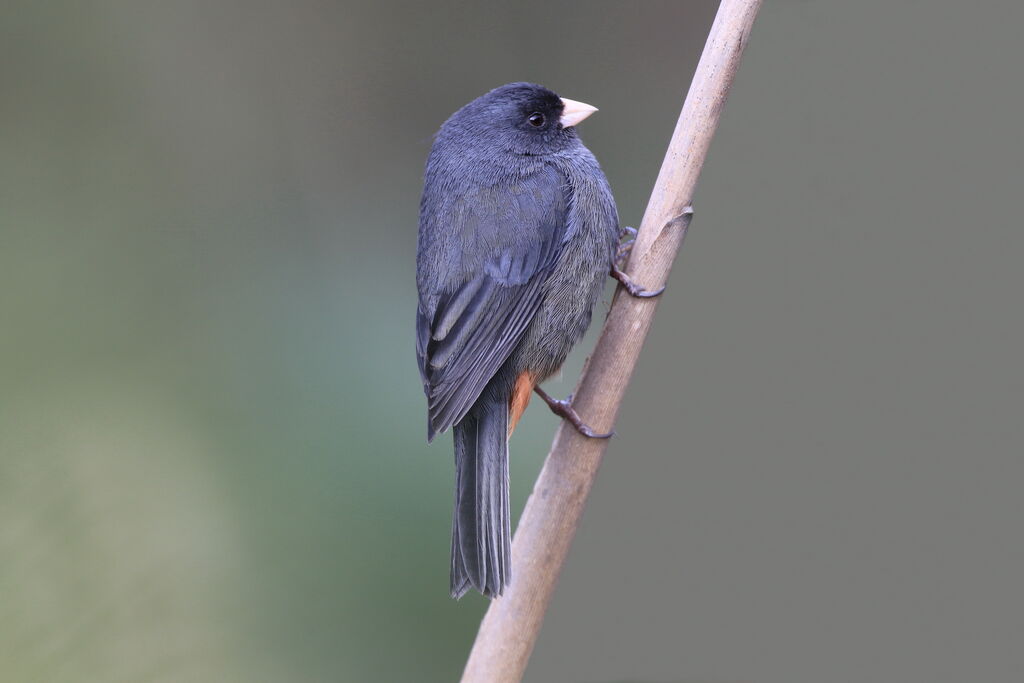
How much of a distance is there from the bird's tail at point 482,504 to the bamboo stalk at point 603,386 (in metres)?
0.09

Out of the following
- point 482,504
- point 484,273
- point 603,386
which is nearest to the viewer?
point 603,386

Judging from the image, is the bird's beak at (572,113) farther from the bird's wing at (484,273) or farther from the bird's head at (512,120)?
the bird's wing at (484,273)

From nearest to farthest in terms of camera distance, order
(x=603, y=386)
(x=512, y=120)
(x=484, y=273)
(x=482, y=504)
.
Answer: (x=603, y=386)
(x=482, y=504)
(x=484, y=273)
(x=512, y=120)

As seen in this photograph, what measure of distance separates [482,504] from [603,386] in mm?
363

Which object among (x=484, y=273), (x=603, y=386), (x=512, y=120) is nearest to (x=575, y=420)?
(x=603, y=386)

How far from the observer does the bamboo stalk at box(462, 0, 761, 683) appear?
1.69 m

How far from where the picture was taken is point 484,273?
7.47ft

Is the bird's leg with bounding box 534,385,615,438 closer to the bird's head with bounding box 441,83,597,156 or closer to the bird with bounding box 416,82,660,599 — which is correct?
the bird with bounding box 416,82,660,599

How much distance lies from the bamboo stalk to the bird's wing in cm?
38

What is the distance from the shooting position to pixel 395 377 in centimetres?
305

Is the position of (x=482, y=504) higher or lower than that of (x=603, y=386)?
lower

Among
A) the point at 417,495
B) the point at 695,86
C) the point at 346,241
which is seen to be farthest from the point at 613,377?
the point at 346,241

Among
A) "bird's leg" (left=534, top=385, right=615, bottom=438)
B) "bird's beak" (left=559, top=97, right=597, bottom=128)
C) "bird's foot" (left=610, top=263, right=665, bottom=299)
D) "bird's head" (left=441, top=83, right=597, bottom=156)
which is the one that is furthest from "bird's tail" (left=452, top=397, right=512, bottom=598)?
"bird's beak" (left=559, top=97, right=597, bottom=128)

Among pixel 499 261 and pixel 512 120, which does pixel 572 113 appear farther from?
pixel 499 261
